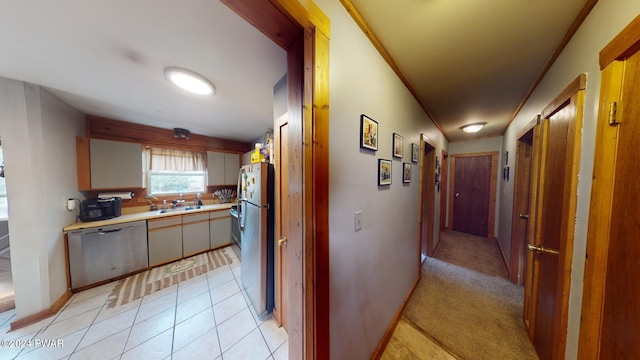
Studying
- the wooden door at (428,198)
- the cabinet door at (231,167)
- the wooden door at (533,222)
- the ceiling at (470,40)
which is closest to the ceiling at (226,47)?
the ceiling at (470,40)

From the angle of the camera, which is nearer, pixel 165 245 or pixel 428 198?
pixel 165 245

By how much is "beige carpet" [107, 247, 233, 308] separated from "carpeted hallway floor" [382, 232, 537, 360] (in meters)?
2.58

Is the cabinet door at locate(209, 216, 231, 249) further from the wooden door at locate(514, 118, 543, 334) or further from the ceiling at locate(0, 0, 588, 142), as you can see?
the wooden door at locate(514, 118, 543, 334)

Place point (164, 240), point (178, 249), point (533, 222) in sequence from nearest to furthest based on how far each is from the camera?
point (533, 222) → point (164, 240) → point (178, 249)

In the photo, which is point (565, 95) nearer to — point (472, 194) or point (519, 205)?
point (519, 205)

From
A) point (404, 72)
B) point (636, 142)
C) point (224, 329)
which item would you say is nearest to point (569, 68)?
point (636, 142)

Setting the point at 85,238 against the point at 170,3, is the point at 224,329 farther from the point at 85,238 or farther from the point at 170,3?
the point at 170,3

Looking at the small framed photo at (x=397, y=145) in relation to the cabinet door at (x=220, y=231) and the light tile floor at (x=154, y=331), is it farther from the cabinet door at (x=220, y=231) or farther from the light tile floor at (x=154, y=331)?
the cabinet door at (x=220, y=231)

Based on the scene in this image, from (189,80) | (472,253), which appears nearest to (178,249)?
(189,80)

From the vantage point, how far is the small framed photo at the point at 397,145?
149 cm

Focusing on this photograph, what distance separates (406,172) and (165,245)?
3.56 meters

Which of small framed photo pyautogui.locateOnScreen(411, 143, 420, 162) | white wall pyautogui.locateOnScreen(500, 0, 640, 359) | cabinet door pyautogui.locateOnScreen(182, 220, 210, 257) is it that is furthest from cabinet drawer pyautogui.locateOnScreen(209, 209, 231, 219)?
white wall pyautogui.locateOnScreen(500, 0, 640, 359)

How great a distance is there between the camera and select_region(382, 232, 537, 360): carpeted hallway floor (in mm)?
1385

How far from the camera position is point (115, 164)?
2.49 meters
